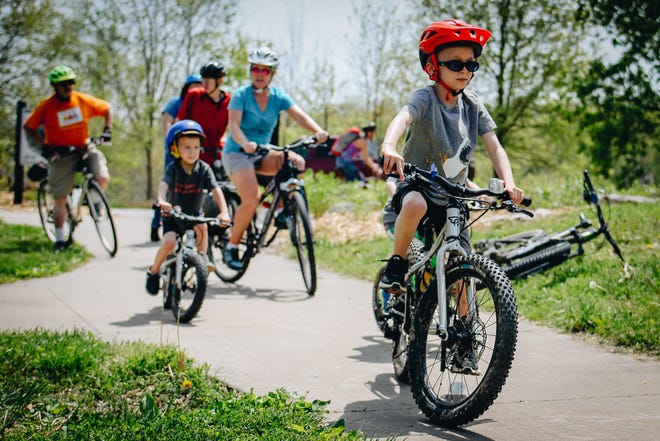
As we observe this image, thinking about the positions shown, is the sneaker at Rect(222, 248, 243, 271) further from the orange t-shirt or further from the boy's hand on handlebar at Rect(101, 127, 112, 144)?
the orange t-shirt

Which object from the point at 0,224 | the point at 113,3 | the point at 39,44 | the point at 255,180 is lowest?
the point at 0,224

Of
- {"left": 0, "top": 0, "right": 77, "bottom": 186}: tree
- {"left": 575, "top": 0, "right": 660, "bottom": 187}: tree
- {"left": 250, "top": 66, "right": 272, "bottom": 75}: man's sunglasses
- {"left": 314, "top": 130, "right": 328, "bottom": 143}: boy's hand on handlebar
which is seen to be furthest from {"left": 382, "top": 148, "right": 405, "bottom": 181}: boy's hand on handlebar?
{"left": 0, "top": 0, "right": 77, "bottom": 186}: tree

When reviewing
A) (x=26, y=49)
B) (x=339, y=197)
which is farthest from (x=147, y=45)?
(x=339, y=197)

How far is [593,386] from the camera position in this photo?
405 centimetres

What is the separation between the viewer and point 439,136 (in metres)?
4.02

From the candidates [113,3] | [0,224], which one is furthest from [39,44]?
[0,224]

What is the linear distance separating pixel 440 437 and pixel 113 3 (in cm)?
3245

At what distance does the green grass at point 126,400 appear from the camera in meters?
3.12

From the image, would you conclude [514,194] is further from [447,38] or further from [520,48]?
[520,48]

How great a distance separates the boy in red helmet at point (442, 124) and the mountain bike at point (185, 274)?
Answer: 2.19m

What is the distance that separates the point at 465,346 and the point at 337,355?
146 centimetres

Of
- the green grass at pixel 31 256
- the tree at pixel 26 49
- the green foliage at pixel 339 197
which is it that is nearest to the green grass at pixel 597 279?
the green foliage at pixel 339 197

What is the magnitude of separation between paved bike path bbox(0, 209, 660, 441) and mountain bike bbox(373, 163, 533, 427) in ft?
0.48

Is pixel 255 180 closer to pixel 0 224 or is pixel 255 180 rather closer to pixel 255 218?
pixel 255 218
